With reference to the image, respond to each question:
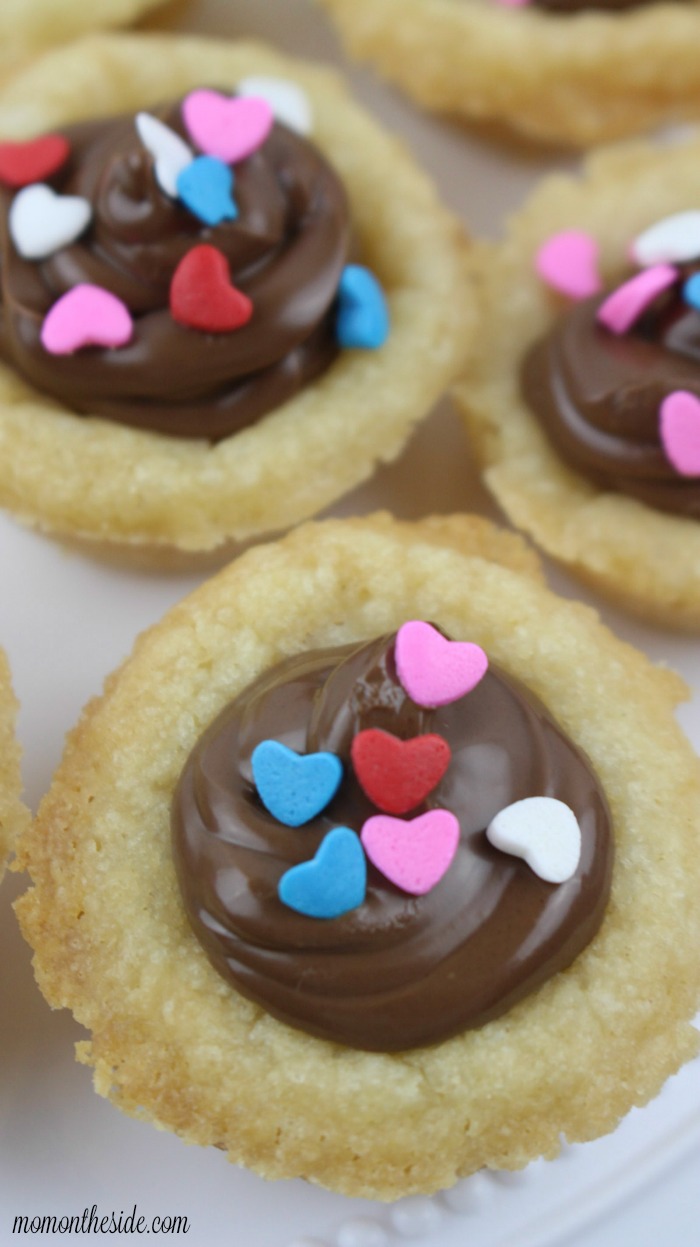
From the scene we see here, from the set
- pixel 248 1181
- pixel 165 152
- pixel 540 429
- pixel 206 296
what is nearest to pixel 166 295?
pixel 206 296

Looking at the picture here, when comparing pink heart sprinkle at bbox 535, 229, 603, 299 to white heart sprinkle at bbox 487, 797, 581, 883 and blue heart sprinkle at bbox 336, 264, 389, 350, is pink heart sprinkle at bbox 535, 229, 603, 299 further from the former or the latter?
white heart sprinkle at bbox 487, 797, 581, 883

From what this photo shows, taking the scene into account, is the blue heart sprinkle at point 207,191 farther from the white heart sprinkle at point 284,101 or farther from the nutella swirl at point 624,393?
the nutella swirl at point 624,393

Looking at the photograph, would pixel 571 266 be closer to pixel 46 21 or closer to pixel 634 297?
pixel 634 297

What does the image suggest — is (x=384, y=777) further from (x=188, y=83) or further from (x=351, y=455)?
(x=188, y=83)

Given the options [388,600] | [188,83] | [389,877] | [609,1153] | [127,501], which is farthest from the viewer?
[188,83]

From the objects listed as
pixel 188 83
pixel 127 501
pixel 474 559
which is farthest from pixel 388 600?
pixel 188 83

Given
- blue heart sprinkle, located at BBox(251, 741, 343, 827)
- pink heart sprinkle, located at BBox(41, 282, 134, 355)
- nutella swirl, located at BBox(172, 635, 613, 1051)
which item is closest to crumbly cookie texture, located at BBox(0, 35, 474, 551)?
pink heart sprinkle, located at BBox(41, 282, 134, 355)

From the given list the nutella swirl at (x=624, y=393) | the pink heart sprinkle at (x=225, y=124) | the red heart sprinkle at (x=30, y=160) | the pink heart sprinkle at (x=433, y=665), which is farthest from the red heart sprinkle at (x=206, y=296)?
the pink heart sprinkle at (x=433, y=665)
